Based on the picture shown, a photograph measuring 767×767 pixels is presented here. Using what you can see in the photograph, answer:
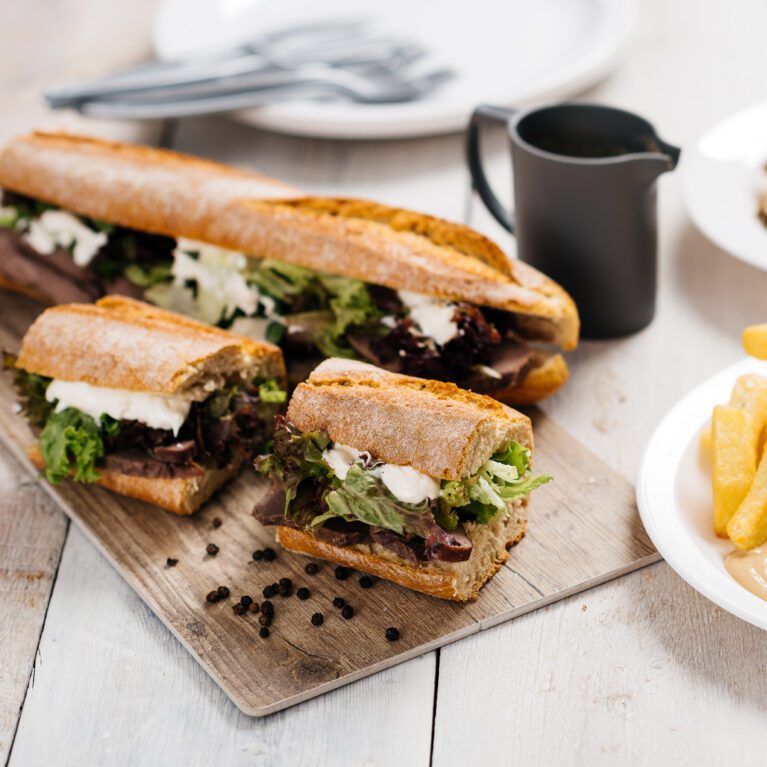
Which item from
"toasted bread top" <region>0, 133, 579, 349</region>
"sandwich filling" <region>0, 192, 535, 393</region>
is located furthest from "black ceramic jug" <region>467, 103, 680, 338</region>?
"sandwich filling" <region>0, 192, 535, 393</region>

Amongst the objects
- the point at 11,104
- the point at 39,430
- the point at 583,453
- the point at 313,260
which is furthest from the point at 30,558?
the point at 11,104

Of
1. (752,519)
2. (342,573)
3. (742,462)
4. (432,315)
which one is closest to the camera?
(752,519)

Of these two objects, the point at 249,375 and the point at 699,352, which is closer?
the point at 249,375

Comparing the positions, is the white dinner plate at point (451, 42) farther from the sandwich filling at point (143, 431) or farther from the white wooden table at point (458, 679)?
the sandwich filling at point (143, 431)

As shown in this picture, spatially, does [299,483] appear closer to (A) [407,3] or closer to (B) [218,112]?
(B) [218,112]

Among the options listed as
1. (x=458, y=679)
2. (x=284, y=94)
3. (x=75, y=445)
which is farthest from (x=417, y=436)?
(x=284, y=94)

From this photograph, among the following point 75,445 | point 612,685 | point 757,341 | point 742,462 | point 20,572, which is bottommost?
point 20,572

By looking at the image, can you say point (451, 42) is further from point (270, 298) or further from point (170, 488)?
point (170, 488)
